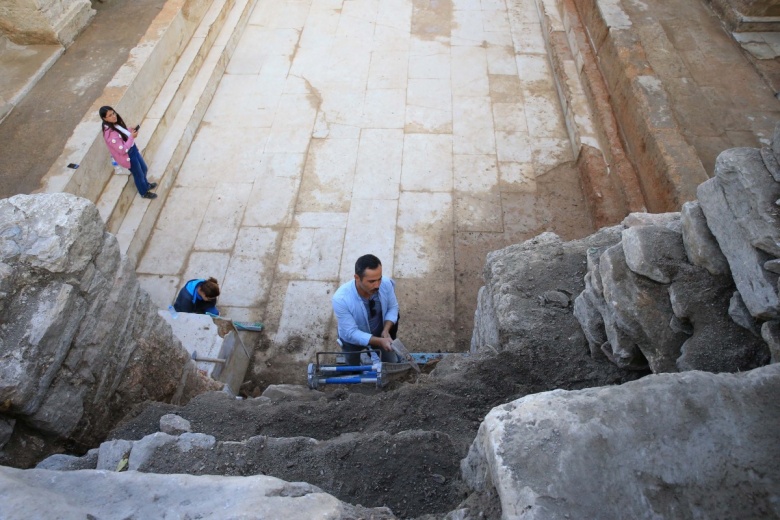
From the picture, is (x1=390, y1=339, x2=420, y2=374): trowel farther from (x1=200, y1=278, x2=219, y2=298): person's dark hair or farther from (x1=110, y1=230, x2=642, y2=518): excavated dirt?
(x1=200, y1=278, x2=219, y2=298): person's dark hair

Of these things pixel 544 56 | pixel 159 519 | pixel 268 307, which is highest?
pixel 159 519

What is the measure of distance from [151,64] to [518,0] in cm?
600

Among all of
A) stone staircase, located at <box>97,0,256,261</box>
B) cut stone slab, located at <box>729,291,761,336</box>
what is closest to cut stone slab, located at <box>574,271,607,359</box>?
cut stone slab, located at <box>729,291,761,336</box>

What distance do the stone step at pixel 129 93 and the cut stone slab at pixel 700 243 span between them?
5.45 meters

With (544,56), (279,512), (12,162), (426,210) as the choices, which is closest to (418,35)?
(544,56)

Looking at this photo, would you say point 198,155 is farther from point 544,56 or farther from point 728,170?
point 728,170

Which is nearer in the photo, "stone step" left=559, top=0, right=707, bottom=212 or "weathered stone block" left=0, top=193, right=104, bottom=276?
"weathered stone block" left=0, top=193, right=104, bottom=276

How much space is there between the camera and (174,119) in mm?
7516

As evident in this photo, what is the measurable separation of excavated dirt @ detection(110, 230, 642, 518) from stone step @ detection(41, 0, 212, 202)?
3524mm

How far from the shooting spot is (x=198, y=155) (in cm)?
738

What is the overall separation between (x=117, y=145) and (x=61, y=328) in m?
3.61

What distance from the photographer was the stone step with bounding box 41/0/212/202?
19.8 ft

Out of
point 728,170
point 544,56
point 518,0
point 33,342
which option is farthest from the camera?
→ point 518,0

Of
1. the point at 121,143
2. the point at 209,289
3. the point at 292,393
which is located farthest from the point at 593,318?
the point at 121,143
